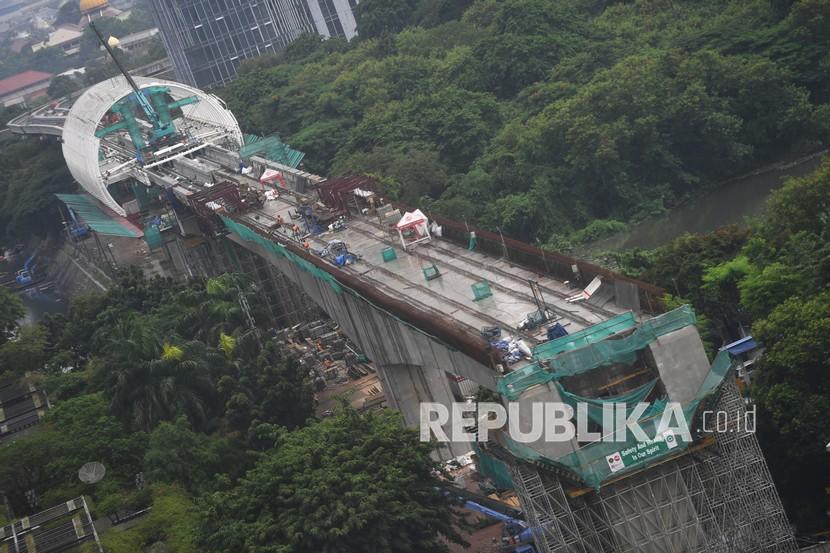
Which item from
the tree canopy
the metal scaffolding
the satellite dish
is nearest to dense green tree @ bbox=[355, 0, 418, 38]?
the tree canopy

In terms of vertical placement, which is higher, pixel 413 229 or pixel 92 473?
pixel 413 229

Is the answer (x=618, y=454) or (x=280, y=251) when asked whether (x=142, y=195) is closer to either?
(x=280, y=251)

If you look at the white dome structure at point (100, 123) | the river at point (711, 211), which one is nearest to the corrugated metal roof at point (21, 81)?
the white dome structure at point (100, 123)

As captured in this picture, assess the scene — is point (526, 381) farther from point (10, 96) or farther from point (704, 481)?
point (10, 96)

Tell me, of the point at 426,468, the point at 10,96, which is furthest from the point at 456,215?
the point at 10,96

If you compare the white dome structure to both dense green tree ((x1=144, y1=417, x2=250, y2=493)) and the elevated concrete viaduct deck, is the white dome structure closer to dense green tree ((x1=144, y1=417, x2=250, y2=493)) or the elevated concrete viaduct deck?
the elevated concrete viaduct deck

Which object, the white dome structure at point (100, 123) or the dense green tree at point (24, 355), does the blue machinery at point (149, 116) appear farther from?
the dense green tree at point (24, 355)

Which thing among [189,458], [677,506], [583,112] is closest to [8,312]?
[189,458]
